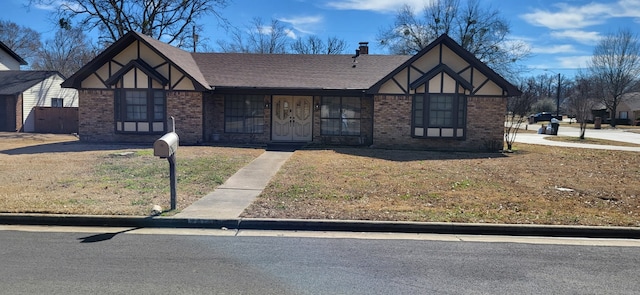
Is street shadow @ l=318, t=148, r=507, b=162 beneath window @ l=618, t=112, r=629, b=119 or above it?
beneath

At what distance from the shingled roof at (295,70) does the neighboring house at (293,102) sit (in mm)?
129

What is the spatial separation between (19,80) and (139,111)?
47.5 ft

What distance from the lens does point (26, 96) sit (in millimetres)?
26969

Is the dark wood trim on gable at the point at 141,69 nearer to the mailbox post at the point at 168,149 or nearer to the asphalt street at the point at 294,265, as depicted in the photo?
the mailbox post at the point at 168,149

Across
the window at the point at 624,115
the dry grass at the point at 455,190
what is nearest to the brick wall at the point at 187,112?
the dry grass at the point at 455,190

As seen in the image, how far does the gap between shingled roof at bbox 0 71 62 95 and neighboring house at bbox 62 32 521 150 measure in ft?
36.0

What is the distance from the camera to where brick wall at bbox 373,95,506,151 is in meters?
17.8

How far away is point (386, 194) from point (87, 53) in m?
49.8

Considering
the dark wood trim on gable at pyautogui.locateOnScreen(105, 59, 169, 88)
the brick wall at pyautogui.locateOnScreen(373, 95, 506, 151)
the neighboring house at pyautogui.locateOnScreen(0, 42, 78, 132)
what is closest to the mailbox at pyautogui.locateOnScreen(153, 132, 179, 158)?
the dark wood trim on gable at pyautogui.locateOnScreen(105, 59, 169, 88)

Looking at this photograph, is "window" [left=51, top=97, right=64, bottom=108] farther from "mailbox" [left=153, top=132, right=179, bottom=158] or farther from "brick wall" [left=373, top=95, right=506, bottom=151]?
"mailbox" [left=153, top=132, right=179, bottom=158]

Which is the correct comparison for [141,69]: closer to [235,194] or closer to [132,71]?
[132,71]

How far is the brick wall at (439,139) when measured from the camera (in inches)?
703

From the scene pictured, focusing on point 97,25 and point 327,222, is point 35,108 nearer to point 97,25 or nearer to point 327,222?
point 97,25

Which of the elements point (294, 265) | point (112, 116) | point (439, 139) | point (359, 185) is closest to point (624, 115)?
point (439, 139)
